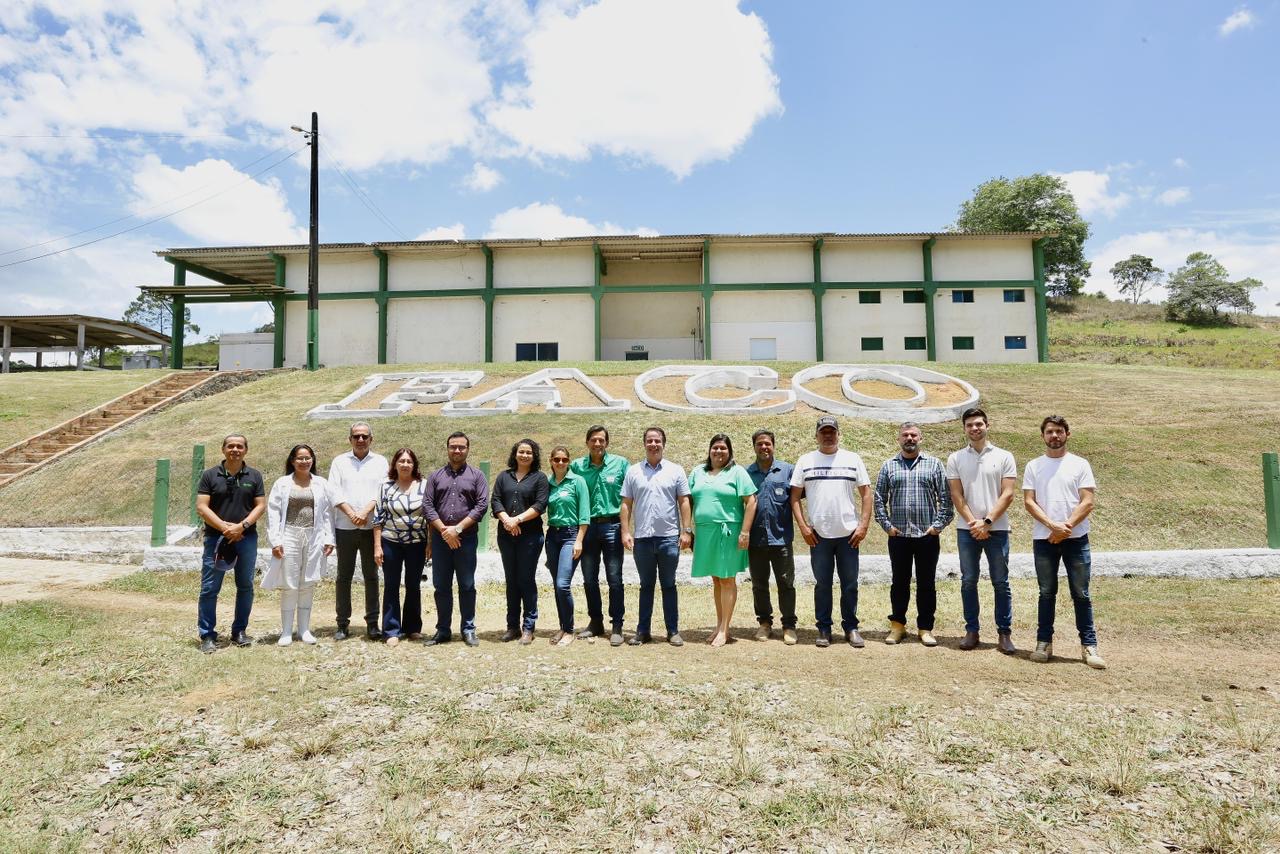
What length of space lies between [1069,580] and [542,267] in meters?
25.6

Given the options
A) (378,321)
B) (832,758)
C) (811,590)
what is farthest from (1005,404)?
(378,321)

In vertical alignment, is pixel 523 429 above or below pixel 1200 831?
above

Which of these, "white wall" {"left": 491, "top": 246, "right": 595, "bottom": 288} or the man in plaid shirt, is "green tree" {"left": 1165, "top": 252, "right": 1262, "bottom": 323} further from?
the man in plaid shirt

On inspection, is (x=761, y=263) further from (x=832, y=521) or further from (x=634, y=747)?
(x=634, y=747)

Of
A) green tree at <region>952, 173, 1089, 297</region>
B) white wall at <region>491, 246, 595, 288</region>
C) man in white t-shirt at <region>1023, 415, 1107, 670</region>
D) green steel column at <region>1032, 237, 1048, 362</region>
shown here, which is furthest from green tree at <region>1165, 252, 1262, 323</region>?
man in white t-shirt at <region>1023, 415, 1107, 670</region>

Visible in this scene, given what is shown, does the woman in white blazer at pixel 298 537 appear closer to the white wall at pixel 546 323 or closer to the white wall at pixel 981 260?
the white wall at pixel 546 323

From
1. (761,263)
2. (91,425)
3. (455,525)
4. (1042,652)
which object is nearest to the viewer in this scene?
(1042,652)

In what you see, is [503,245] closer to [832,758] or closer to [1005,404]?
[1005,404]

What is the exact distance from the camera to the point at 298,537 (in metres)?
5.65

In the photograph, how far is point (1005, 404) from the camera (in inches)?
588

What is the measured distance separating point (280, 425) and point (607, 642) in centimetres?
1144

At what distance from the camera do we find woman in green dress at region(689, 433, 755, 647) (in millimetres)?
5645

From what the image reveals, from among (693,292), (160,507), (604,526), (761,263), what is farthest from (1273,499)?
(693,292)

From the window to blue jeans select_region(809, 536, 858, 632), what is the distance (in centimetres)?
2363
